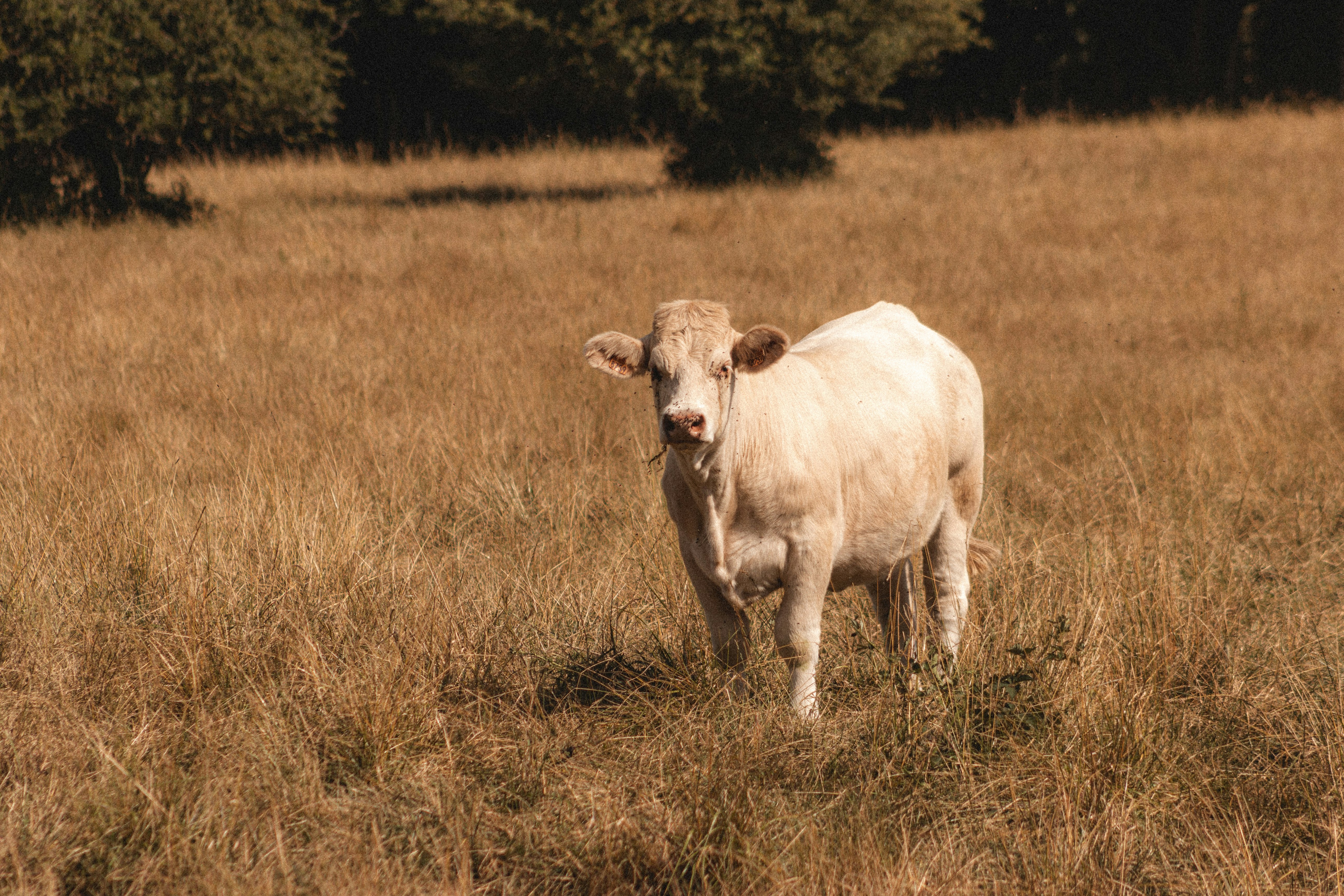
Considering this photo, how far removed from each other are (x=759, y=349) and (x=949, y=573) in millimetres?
1557

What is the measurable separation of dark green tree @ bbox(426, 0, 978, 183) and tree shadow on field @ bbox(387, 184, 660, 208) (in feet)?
3.48

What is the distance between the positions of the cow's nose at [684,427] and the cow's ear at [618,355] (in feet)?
1.02

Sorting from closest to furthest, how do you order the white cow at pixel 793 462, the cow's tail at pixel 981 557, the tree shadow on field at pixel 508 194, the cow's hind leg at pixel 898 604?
the white cow at pixel 793 462
the cow's hind leg at pixel 898 604
the cow's tail at pixel 981 557
the tree shadow on field at pixel 508 194

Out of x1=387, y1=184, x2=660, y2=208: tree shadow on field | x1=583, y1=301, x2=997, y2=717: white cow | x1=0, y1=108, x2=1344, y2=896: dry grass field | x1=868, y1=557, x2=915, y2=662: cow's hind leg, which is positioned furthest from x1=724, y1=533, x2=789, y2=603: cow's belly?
x1=387, y1=184, x2=660, y2=208: tree shadow on field

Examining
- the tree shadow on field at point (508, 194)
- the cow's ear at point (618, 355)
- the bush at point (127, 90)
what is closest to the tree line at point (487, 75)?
the bush at point (127, 90)

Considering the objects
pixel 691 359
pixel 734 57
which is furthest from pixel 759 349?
pixel 734 57

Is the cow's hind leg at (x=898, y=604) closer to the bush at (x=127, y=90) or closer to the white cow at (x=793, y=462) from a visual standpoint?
the white cow at (x=793, y=462)

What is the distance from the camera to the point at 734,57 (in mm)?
15758

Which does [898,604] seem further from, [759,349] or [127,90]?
[127,90]

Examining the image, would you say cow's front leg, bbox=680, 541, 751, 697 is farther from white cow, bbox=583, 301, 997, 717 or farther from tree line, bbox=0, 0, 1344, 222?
tree line, bbox=0, 0, 1344, 222

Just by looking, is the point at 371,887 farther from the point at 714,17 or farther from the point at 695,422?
the point at 714,17

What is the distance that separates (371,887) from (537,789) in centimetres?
61

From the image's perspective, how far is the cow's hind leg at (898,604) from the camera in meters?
4.21

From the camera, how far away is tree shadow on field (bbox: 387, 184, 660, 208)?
596 inches
